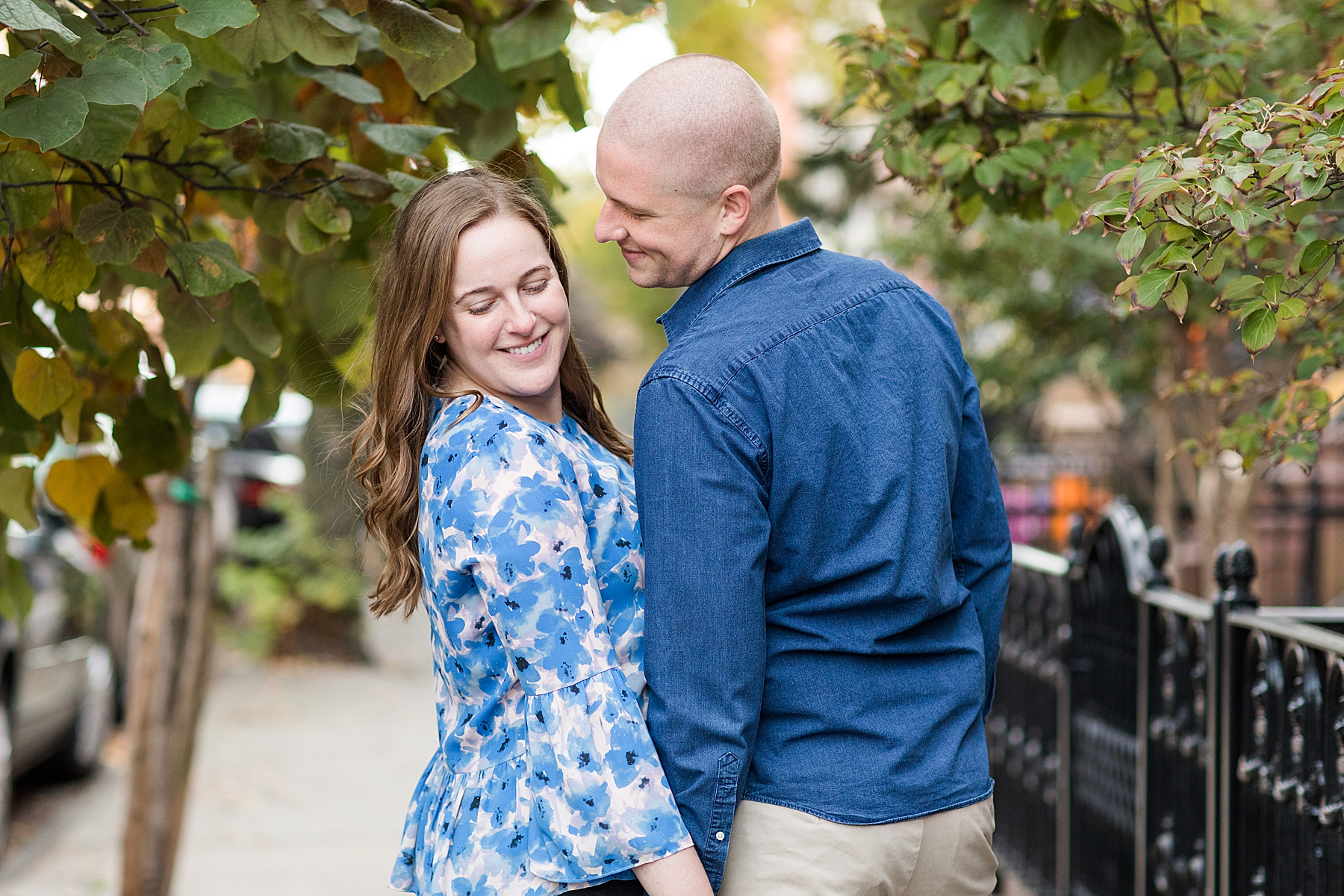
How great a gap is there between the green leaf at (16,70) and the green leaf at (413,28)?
22.0 inches

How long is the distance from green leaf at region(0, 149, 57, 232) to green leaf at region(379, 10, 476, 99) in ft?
2.02

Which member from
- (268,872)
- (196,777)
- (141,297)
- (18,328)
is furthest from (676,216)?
(196,777)

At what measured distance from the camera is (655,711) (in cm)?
174

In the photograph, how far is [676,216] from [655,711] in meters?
0.72

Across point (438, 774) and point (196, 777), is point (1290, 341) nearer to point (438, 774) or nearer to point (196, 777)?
point (438, 774)

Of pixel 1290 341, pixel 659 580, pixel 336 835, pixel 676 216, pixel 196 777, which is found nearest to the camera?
pixel 659 580

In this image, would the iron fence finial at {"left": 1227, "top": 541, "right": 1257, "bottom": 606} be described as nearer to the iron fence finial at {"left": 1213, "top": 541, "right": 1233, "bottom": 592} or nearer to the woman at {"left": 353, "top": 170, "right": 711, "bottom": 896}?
the iron fence finial at {"left": 1213, "top": 541, "right": 1233, "bottom": 592}

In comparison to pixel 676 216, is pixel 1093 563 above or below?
below

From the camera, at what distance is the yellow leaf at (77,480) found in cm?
272

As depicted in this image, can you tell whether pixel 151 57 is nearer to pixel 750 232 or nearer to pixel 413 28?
pixel 413 28

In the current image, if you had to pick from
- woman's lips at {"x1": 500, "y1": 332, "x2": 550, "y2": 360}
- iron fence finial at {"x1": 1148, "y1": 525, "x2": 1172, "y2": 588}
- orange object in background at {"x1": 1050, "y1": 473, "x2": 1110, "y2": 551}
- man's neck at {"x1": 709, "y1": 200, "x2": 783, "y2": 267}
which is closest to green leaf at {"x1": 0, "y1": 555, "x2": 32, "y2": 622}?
woman's lips at {"x1": 500, "y1": 332, "x2": 550, "y2": 360}

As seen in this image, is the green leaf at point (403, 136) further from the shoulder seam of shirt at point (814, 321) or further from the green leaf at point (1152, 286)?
the green leaf at point (1152, 286)

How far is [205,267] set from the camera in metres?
2.20

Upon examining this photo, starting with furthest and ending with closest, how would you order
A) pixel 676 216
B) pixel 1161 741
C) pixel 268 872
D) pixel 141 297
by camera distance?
pixel 268 872, pixel 141 297, pixel 1161 741, pixel 676 216
